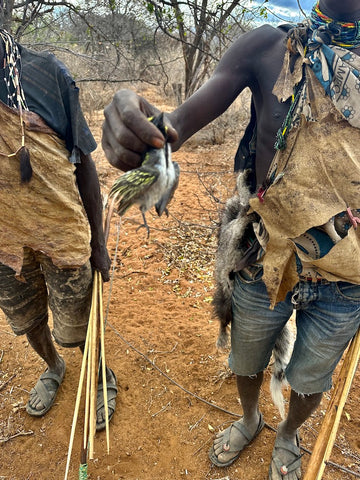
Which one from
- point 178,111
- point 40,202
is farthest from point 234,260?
point 40,202

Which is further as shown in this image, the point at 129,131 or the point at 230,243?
the point at 230,243

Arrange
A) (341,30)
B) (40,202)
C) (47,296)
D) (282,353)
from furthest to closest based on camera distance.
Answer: (47,296) < (282,353) < (40,202) < (341,30)

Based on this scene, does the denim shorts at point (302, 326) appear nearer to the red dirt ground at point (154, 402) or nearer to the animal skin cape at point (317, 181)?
the animal skin cape at point (317, 181)

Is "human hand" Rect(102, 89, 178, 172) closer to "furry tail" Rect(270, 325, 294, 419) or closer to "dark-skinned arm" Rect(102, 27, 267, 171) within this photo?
"dark-skinned arm" Rect(102, 27, 267, 171)

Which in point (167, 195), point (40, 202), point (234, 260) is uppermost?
point (167, 195)

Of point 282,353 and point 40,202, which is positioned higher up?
point 40,202

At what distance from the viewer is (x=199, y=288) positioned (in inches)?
122

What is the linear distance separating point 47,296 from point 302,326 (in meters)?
1.30

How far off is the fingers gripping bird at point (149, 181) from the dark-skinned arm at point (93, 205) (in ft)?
2.62

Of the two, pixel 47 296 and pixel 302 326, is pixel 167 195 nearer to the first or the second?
pixel 302 326

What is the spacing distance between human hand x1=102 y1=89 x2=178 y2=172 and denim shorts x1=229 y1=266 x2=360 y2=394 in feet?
2.36

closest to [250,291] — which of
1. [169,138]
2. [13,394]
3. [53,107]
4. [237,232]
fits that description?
[237,232]

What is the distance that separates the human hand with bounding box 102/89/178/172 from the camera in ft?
2.43

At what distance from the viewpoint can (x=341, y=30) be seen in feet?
3.22
